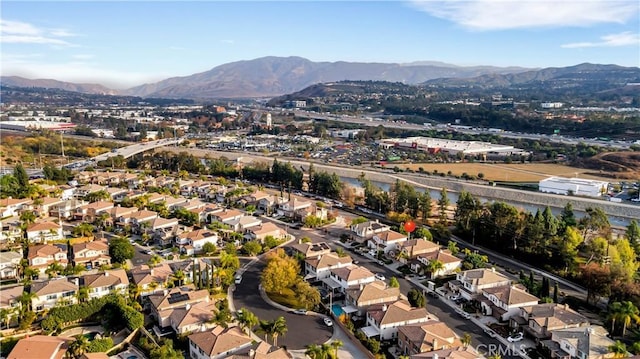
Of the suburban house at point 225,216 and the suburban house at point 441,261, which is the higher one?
the suburban house at point 225,216

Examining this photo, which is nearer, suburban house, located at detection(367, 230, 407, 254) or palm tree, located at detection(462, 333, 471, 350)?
palm tree, located at detection(462, 333, 471, 350)

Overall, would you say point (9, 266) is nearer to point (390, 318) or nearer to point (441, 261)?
point (390, 318)

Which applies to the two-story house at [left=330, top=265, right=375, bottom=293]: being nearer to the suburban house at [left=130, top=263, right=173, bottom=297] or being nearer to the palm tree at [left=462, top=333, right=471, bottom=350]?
the palm tree at [left=462, top=333, right=471, bottom=350]

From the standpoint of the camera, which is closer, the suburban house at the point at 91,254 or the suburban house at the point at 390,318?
the suburban house at the point at 390,318

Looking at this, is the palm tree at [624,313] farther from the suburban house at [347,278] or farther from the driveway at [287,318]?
the driveway at [287,318]

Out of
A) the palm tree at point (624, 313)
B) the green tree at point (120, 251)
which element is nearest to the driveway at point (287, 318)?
the green tree at point (120, 251)

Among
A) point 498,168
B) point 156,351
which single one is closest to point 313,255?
point 156,351

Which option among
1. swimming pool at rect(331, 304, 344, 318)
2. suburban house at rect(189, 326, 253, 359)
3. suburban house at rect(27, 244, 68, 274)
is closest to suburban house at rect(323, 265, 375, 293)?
swimming pool at rect(331, 304, 344, 318)
